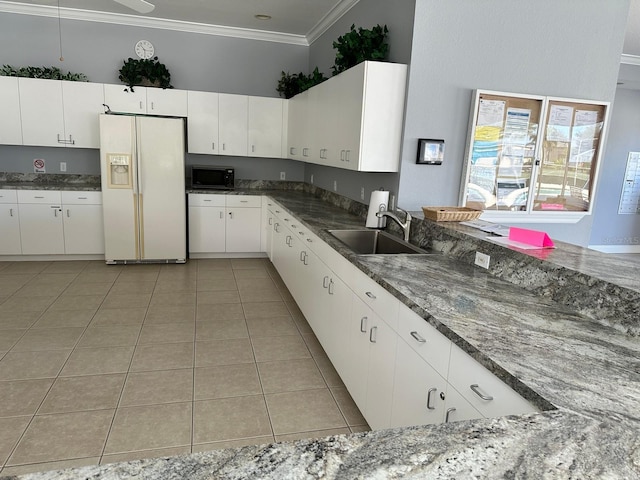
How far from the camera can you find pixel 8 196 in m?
5.05

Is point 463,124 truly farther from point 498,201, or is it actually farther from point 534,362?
point 534,362

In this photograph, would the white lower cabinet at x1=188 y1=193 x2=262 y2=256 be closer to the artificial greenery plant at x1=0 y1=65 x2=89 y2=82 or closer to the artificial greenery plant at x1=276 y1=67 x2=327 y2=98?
the artificial greenery plant at x1=276 y1=67 x2=327 y2=98

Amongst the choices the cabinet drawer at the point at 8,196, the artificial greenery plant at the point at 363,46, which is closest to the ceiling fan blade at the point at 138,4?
the artificial greenery plant at the point at 363,46

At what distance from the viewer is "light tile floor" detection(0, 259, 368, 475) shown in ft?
7.40

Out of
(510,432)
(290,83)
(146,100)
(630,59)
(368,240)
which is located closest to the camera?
(510,432)

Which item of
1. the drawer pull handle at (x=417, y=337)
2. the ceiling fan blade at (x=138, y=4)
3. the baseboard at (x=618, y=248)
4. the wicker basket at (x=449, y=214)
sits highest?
the ceiling fan blade at (x=138, y=4)

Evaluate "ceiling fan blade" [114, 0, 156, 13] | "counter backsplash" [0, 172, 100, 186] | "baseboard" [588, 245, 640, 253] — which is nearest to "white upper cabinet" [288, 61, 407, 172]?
"ceiling fan blade" [114, 0, 156, 13]

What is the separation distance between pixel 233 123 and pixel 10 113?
8.09 feet

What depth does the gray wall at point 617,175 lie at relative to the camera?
682 cm

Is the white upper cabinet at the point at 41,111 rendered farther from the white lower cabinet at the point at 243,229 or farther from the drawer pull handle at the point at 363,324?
the drawer pull handle at the point at 363,324

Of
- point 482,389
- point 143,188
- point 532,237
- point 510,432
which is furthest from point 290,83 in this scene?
point 510,432

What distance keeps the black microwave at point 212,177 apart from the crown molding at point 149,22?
5.66 feet

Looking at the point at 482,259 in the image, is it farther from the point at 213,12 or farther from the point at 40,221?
the point at 40,221

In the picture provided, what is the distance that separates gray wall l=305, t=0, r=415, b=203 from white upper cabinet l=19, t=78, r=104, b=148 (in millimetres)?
2630
